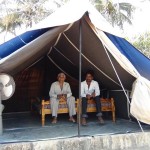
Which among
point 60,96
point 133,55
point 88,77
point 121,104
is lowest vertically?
point 121,104

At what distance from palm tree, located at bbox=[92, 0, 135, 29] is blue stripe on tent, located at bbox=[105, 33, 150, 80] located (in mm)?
11484

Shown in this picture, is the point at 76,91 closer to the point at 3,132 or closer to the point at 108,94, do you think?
the point at 108,94

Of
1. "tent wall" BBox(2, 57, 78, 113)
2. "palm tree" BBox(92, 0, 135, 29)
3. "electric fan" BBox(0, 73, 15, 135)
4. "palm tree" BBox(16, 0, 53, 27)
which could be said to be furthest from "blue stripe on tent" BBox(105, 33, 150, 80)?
"palm tree" BBox(16, 0, 53, 27)

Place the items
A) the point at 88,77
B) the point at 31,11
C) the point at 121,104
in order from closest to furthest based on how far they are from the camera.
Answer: the point at 88,77, the point at 121,104, the point at 31,11

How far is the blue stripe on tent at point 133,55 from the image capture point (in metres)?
5.17

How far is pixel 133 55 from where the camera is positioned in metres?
5.35

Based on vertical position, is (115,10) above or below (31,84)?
above

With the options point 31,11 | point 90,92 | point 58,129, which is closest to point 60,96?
point 90,92

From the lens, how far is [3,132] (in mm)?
5266

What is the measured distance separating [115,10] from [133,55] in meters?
12.3

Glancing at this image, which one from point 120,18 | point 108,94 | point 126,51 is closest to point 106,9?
point 120,18

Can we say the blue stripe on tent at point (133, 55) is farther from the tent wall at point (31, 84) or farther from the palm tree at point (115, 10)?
the palm tree at point (115, 10)

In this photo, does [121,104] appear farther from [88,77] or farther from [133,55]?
[133,55]

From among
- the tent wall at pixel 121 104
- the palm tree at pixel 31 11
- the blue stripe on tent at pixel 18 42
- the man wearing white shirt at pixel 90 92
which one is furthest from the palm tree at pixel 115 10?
the blue stripe on tent at pixel 18 42
